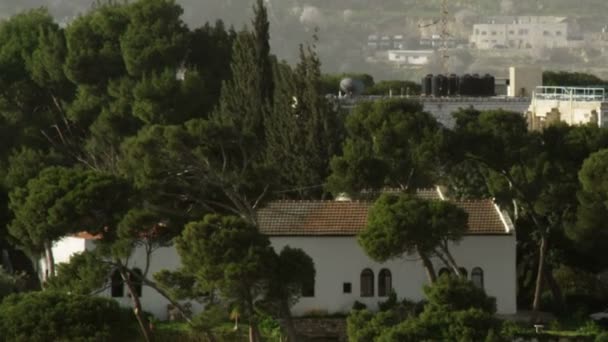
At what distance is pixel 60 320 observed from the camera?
34594mm

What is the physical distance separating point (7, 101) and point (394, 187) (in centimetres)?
1571

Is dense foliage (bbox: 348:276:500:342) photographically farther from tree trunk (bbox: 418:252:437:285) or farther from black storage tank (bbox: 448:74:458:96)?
black storage tank (bbox: 448:74:458:96)

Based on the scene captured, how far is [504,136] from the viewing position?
139ft

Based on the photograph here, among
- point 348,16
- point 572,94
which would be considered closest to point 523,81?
point 572,94

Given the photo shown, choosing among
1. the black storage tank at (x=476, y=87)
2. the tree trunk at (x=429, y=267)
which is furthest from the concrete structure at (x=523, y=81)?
the tree trunk at (x=429, y=267)

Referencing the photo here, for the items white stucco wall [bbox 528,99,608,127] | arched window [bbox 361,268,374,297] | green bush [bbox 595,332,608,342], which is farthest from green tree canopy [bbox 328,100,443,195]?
white stucco wall [bbox 528,99,608,127]

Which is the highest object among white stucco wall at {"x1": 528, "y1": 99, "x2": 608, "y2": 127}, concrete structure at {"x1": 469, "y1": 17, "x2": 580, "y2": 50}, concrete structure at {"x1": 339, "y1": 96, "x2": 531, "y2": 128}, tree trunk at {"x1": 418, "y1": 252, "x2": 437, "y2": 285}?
concrete structure at {"x1": 469, "y1": 17, "x2": 580, "y2": 50}

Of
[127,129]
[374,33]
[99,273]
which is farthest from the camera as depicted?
[374,33]

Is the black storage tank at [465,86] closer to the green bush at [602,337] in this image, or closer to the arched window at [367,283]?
the arched window at [367,283]

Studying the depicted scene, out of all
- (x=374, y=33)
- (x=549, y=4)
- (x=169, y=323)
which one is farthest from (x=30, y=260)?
(x=549, y=4)

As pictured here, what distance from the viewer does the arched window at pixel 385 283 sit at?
4188cm

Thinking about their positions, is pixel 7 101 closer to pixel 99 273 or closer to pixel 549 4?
pixel 99 273

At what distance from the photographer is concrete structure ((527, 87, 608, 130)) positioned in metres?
52.7

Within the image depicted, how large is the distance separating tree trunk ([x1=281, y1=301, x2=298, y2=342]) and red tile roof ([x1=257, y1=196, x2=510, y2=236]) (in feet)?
15.0
